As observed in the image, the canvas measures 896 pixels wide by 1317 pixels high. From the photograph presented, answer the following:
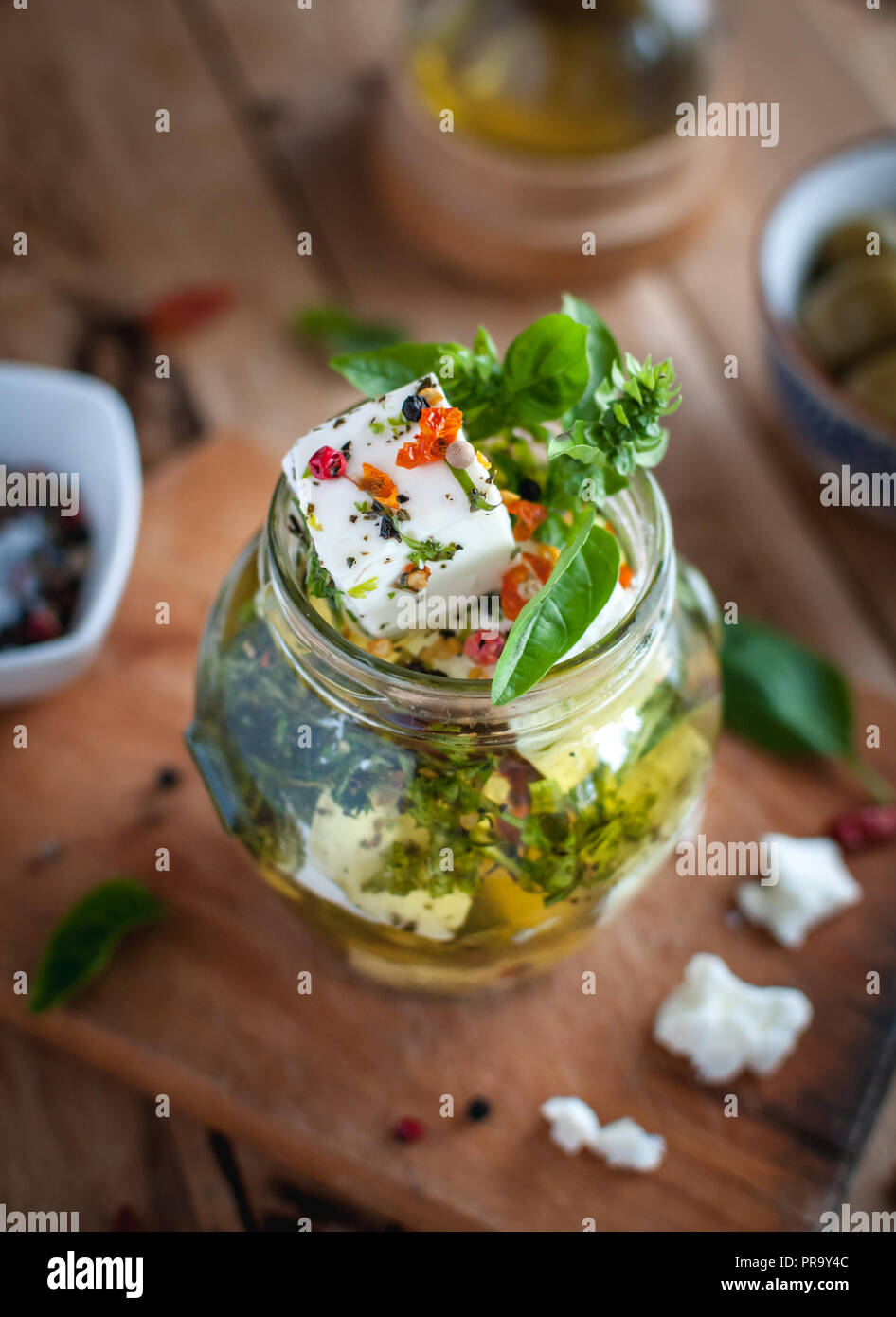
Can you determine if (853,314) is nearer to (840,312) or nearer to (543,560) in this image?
(840,312)

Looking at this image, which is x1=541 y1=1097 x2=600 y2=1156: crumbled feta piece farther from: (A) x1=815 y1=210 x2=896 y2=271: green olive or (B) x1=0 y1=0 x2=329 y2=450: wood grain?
(A) x1=815 y1=210 x2=896 y2=271: green olive

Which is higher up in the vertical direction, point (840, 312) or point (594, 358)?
point (840, 312)

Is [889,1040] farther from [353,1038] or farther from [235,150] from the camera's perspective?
[235,150]

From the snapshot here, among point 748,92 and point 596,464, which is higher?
point 748,92

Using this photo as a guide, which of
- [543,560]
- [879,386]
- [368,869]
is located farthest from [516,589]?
[879,386]

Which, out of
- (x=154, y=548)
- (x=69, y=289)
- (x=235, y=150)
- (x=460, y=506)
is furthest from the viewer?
(x=235, y=150)
